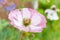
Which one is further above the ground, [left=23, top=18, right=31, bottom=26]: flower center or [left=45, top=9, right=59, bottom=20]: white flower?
[left=45, top=9, right=59, bottom=20]: white flower

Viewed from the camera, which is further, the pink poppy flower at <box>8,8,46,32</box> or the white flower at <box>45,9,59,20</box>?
the white flower at <box>45,9,59,20</box>

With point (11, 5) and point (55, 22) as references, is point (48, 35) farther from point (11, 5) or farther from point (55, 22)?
point (11, 5)

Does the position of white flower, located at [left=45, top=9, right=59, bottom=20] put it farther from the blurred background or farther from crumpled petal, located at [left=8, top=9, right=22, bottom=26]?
crumpled petal, located at [left=8, top=9, right=22, bottom=26]

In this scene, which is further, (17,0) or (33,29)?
(17,0)

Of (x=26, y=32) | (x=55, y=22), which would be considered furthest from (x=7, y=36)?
(x=55, y=22)

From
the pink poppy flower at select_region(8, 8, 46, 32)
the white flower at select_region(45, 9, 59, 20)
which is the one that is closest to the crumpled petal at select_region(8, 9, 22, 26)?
the pink poppy flower at select_region(8, 8, 46, 32)

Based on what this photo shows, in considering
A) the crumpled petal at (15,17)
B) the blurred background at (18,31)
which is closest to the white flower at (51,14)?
the blurred background at (18,31)
